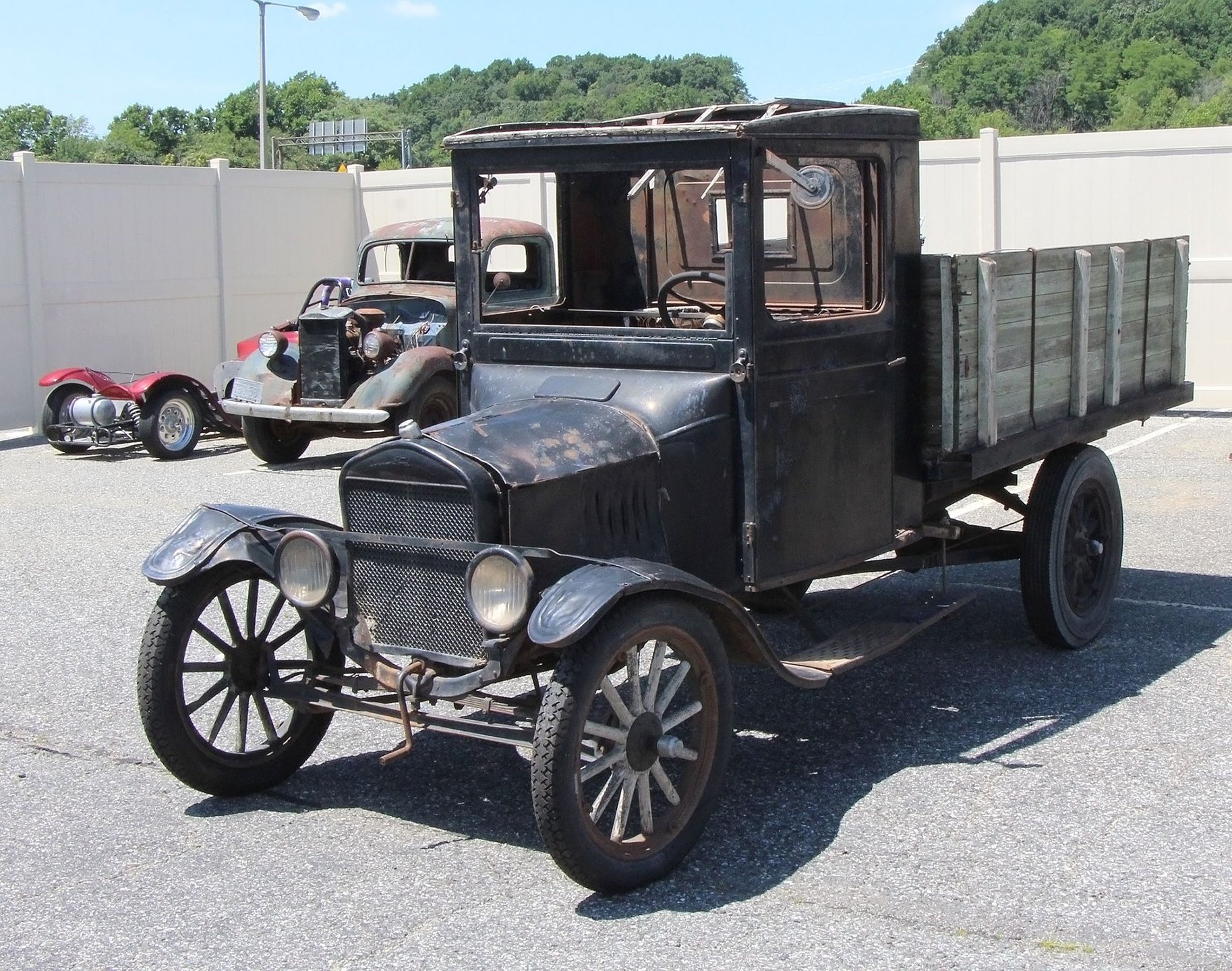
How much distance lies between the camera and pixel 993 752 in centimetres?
489

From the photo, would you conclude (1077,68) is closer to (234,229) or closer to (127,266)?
(234,229)

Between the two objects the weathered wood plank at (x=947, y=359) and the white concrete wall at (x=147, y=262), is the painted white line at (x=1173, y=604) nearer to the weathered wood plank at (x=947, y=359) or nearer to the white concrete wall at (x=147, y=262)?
the weathered wood plank at (x=947, y=359)

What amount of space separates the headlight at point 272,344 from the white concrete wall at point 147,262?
320cm

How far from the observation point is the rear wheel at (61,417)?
12531 mm

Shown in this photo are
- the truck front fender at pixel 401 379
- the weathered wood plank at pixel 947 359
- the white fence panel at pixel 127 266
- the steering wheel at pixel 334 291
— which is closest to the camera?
the weathered wood plank at pixel 947 359

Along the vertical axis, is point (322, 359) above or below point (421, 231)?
below

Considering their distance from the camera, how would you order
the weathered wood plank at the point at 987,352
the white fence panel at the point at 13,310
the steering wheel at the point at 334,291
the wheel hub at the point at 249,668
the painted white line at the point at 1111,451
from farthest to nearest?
the white fence panel at the point at 13,310, the steering wheel at the point at 334,291, the painted white line at the point at 1111,451, the weathered wood plank at the point at 987,352, the wheel hub at the point at 249,668

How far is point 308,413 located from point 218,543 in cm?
698

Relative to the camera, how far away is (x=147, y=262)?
15.0 meters

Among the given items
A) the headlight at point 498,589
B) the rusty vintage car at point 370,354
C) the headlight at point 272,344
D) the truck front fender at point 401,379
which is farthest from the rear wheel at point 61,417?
the headlight at point 498,589

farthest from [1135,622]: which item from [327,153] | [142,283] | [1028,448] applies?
[327,153]

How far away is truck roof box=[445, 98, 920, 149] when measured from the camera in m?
4.54

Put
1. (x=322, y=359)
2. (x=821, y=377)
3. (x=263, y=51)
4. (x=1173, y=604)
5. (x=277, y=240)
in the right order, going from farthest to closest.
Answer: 1. (x=263, y=51)
2. (x=277, y=240)
3. (x=322, y=359)
4. (x=1173, y=604)
5. (x=821, y=377)

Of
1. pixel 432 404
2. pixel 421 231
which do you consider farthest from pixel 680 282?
pixel 421 231
